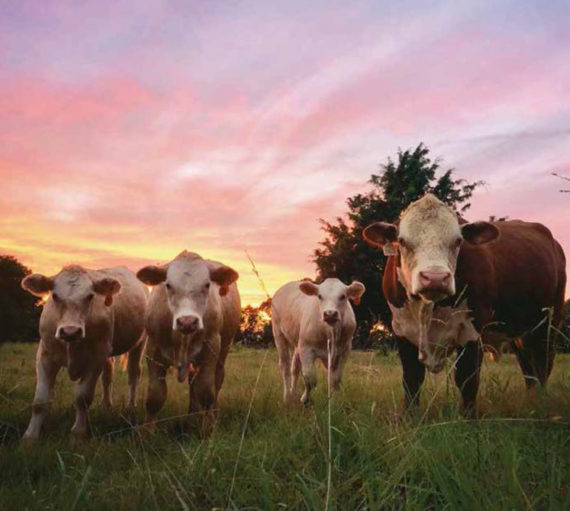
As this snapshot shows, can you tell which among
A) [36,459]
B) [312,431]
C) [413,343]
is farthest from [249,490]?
[413,343]

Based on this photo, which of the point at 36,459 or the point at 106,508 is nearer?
the point at 106,508

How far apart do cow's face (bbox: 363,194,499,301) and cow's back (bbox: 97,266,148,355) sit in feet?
11.3

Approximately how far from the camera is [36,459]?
416cm

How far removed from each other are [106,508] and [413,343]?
11.4ft

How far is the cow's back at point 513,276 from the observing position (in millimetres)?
5309

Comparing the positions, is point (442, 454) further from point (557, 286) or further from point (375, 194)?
point (375, 194)

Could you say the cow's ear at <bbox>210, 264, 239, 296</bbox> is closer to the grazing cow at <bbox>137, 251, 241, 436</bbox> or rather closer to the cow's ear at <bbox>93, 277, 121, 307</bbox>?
the grazing cow at <bbox>137, 251, 241, 436</bbox>

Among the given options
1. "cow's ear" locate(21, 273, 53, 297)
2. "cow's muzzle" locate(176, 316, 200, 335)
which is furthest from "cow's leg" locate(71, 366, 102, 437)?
"cow's muzzle" locate(176, 316, 200, 335)

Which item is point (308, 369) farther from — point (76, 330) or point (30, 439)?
point (30, 439)

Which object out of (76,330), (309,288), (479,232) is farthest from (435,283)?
(309,288)

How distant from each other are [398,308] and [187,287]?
213 cm

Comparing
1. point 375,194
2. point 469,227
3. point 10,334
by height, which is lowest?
point 10,334

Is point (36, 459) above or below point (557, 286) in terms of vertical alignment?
below

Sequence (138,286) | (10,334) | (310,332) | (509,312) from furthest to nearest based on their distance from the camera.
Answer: (10,334)
(310,332)
(138,286)
(509,312)
